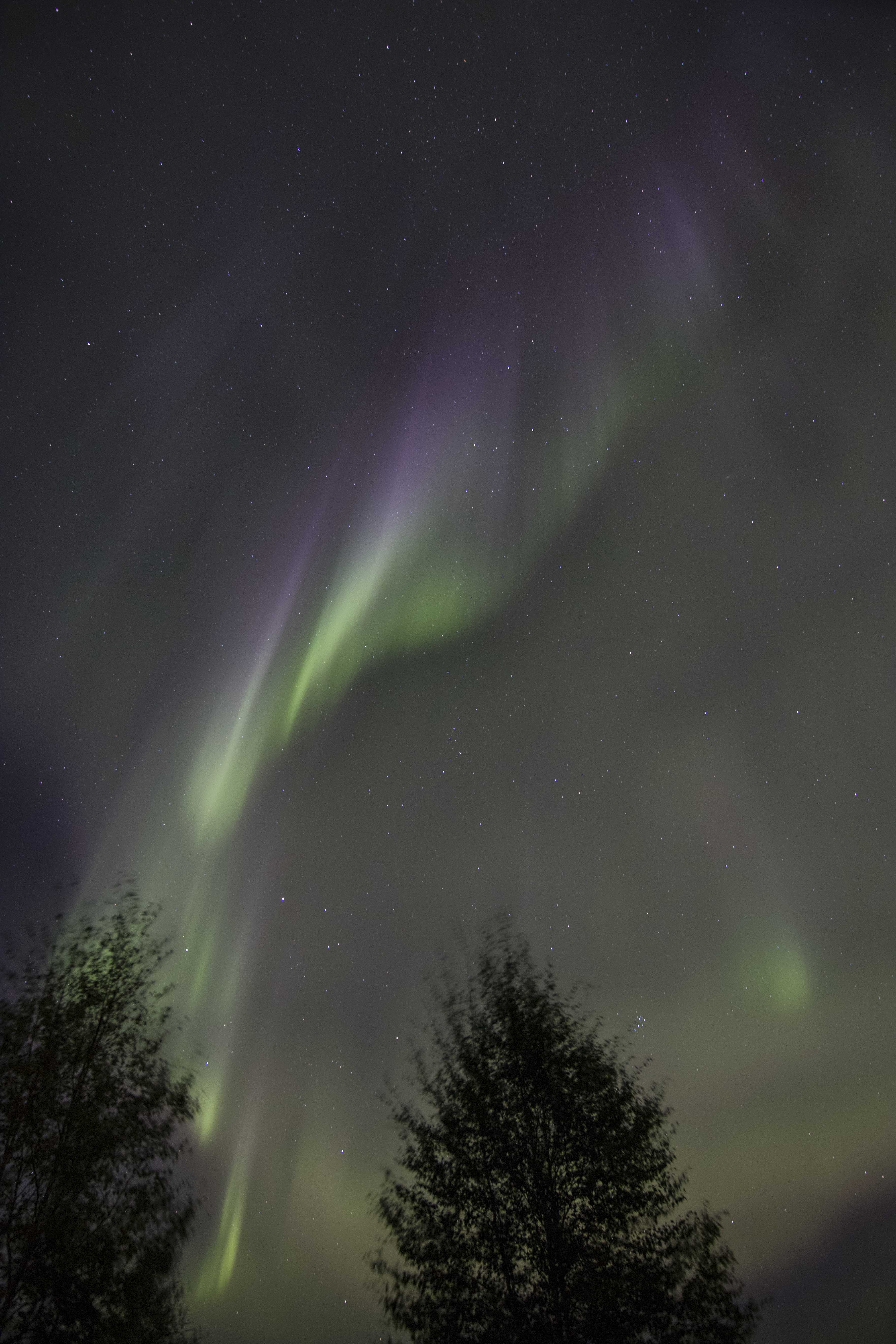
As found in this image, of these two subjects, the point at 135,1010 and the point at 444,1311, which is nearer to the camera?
the point at 444,1311

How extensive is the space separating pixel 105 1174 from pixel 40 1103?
1354 mm

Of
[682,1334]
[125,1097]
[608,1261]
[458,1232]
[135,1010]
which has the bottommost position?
[682,1334]

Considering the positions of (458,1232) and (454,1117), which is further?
(454,1117)

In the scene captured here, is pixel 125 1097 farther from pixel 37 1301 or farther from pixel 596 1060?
pixel 596 1060

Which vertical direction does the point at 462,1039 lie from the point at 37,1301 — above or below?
above

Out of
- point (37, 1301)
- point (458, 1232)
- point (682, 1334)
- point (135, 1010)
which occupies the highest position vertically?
point (135, 1010)

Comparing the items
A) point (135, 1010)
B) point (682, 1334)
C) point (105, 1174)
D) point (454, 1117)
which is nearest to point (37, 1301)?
point (105, 1174)

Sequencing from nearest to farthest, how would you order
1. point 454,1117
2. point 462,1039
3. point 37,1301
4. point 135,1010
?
1. point 37,1301
2. point 135,1010
3. point 454,1117
4. point 462,1039

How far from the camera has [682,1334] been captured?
33.0ft

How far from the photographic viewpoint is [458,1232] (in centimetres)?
1145

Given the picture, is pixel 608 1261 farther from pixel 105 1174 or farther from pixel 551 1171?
pixel 105 1174

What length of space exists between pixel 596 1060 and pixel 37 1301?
8.92 meters

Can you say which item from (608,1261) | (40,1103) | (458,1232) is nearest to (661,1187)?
(608,1261)

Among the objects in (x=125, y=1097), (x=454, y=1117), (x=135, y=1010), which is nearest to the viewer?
(x=125, y=1097)
